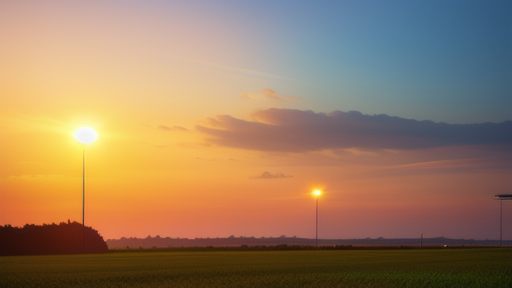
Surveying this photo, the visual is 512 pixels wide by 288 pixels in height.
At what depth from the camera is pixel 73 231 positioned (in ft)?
289

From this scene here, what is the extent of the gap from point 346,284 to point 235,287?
5.10 meters

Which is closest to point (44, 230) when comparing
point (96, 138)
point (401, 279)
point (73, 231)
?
point (73, 231)

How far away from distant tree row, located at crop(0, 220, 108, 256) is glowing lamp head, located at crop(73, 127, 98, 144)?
61.1 feet

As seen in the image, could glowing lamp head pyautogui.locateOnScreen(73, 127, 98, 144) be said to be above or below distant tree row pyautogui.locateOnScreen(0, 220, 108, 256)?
above

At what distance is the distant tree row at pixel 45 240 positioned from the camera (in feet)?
279

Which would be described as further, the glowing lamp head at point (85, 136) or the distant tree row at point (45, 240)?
the distant tree row at point (45, 240)

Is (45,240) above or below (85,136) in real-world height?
below

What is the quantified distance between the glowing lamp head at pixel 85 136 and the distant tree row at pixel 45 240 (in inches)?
733

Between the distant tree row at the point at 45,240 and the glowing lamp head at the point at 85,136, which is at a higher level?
the glowing lamp head at the point at 85,136

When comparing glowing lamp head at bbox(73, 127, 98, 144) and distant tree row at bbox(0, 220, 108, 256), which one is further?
distant tree row at bbox(0, 220, 108, 256)

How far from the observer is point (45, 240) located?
86250mm

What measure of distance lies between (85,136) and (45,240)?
2033 centimetres

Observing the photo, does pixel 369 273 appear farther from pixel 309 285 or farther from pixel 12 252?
pixel 12 252

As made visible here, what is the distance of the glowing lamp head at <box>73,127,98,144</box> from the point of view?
76688 mm
